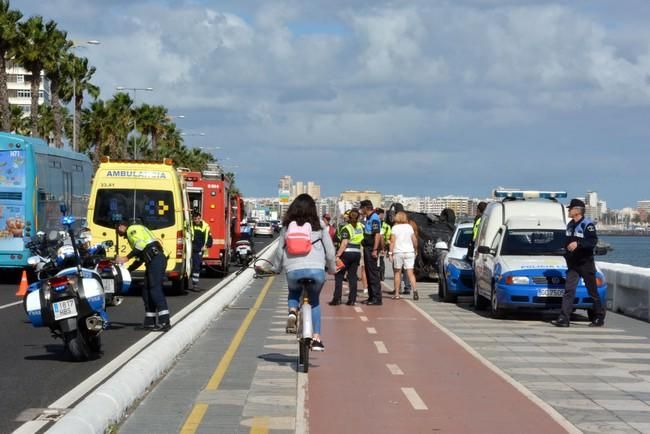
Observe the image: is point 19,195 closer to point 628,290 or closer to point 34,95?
point 628,290

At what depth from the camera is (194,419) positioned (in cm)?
952

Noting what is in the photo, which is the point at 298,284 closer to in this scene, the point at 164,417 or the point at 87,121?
the point at 164,417

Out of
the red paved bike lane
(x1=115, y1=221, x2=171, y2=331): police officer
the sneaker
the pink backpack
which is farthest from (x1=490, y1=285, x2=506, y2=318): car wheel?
the pink backpack

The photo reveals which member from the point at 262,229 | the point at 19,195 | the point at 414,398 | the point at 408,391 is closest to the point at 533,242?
the point at 408,391

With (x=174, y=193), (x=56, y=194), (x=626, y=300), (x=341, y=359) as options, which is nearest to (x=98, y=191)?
(x=174, y=193)

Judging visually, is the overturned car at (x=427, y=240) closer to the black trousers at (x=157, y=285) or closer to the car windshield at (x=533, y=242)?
the car windshield at (x=533, y=242)

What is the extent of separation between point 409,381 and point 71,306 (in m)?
3.66

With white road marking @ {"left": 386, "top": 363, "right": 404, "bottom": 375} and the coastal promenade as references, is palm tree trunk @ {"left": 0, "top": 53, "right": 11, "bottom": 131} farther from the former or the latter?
white road marking @ {"left": 386, "top": 363, "right": 404, "bottom": 375}

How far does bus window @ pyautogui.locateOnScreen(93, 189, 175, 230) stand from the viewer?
25.9 meters

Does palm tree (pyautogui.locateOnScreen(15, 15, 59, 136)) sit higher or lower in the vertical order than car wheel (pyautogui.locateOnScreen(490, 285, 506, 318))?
higher

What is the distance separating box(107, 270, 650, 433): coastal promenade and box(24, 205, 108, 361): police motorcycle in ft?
3.48

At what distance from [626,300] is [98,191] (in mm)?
11457

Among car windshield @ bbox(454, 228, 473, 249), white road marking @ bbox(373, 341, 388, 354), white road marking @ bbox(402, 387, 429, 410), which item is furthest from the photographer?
car windshield @ bbox(454, 228, 473, 249)

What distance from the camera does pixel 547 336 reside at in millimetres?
16828
